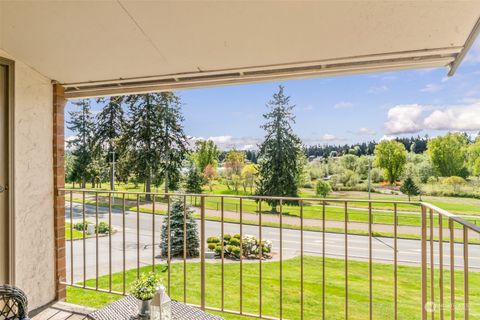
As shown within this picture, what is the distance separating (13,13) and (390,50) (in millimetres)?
2463

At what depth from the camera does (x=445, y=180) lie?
11.2 m

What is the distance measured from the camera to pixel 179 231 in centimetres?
752

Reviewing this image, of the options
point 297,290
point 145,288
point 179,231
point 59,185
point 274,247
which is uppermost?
point 59,185

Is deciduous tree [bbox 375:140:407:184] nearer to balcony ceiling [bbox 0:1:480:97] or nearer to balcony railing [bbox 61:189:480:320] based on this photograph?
balcony railing [bbox 61:189:480:320]

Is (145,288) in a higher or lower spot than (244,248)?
higher

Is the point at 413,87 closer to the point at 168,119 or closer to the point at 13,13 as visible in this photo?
the point at 168,119

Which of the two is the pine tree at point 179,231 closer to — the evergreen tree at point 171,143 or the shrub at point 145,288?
the shrub at point 145,288

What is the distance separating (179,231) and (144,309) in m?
6.12

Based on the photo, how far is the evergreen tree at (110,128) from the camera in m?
13.8

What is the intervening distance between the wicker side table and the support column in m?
1.32

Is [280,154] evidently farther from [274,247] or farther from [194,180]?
[274,247]

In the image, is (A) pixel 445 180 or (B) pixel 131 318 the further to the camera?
(A) pixel 445 180

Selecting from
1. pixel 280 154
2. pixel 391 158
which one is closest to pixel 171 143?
pixel 280 154

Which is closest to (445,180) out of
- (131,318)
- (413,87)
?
(413,87)
